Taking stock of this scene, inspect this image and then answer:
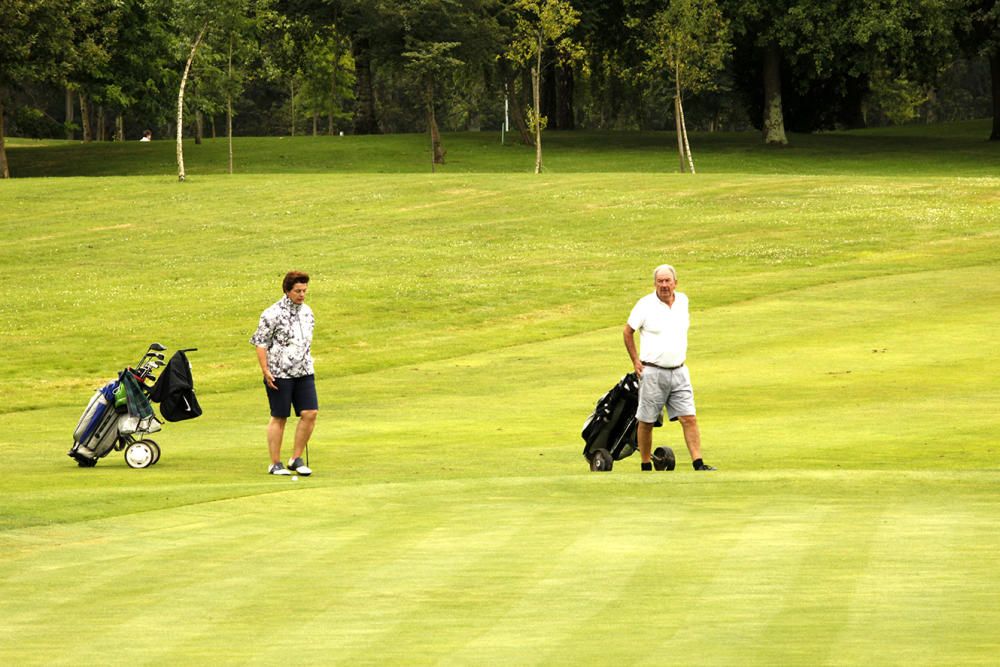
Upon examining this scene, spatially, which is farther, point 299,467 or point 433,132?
point 433,132

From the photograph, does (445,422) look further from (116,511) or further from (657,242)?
(657,242)

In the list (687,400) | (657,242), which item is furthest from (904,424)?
(657,242)

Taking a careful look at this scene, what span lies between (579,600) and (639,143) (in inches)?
2996

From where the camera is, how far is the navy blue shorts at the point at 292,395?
17109 mm

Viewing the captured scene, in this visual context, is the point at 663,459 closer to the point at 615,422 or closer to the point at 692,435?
the point at 692,435

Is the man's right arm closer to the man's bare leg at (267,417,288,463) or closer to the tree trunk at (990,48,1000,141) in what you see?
the man's bare leg at (267,417,288,463)

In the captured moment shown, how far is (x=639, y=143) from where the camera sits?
8462cm

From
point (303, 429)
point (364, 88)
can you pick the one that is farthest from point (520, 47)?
point (303, 429)

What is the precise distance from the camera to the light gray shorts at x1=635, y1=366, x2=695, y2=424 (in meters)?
16.0

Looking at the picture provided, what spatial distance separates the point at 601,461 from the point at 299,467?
3.25 metres

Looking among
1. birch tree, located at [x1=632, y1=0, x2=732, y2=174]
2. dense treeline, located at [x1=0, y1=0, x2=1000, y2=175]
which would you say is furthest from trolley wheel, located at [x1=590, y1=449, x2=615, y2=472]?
birch tree, located at [x1=632, y1=0, x2=732, y2=174]

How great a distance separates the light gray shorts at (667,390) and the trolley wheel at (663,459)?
55 centimetres

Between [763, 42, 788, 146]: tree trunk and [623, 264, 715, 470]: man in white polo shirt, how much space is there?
221 feet

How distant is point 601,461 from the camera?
16.9 m
